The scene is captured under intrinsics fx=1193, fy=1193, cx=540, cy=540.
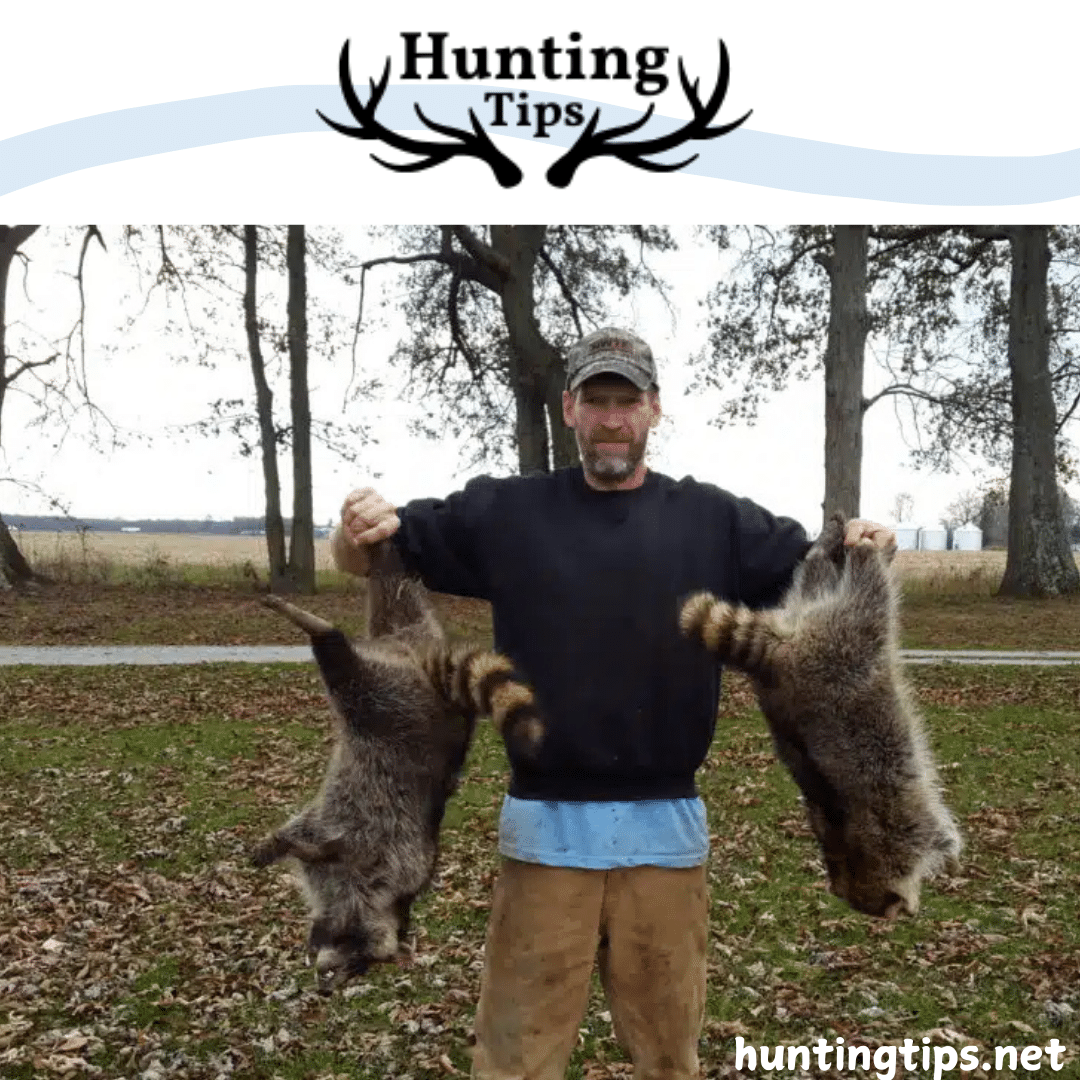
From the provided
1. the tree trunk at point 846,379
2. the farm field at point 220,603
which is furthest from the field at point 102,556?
the tree trunk at point 846,379

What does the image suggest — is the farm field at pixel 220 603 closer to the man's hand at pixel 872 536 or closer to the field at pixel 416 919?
the field at pixel 416 919

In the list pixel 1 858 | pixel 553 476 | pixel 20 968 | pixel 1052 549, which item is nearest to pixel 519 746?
pixel 553 476

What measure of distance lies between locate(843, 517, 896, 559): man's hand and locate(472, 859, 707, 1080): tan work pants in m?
1.09

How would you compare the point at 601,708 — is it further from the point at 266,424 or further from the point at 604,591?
the point at 266,424

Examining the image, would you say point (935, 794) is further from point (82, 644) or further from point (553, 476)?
point (82, 644)

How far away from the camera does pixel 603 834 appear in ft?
10.9

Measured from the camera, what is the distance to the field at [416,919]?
5.57 metres

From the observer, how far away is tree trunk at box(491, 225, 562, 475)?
21203 mm

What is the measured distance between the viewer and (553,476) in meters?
3.60

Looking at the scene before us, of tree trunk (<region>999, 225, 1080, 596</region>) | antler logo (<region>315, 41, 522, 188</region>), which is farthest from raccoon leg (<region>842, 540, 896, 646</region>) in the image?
tree trunk (<region>999, 225, 1080, 596</region>)

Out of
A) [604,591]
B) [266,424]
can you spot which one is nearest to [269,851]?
[604,591]

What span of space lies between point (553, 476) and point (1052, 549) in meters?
24.1

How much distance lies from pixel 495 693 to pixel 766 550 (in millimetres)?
951

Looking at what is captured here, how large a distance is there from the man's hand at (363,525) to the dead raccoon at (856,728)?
1.13 meters
